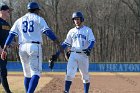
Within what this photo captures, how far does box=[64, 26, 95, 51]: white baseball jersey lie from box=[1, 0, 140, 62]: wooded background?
125ft

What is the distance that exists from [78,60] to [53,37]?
8.31 feet

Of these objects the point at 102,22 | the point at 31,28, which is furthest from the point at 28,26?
the point at 102,22

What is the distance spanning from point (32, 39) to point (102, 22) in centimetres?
4193

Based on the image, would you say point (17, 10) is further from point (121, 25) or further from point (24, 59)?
point (24, 59)

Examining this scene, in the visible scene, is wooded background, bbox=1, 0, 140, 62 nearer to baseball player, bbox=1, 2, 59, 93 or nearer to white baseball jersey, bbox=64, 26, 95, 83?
white baseball jersey, bbox=64, 26, 95, 83

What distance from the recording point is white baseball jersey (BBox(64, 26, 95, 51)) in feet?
33.7

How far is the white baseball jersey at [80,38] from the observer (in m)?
10.3

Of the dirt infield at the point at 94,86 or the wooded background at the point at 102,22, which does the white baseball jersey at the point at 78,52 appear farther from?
the wooded background at the point at 102,22

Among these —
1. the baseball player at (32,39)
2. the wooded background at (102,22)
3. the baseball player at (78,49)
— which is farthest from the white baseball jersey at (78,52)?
the wooded background at (102,22)

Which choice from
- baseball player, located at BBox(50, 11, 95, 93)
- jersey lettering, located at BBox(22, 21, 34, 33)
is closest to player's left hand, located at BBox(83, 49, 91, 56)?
baseball player, located at BBox(50, 11, 95, 93)

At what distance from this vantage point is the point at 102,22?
49562 mm

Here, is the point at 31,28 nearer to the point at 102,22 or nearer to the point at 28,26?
the point at 28,26

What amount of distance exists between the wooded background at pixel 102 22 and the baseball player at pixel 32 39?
40.3 metres

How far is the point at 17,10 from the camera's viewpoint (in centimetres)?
4812
